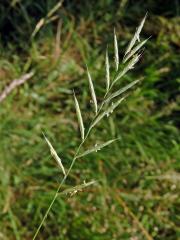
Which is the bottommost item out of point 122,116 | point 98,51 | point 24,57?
point 122,116

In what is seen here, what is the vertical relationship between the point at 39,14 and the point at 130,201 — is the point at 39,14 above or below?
above

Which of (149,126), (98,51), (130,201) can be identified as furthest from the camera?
(98,51)

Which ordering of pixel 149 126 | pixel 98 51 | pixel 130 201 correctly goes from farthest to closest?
1. pixel 98 51
2. pixel 149 126
3. pixel 130 201

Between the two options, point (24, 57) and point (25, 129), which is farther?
point (24, 57)

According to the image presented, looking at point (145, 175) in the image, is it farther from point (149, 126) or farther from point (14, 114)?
point (14, 114)

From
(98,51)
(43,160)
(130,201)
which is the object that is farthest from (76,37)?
(130,201)

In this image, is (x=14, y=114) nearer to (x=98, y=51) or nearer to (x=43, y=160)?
(x=43, y=160)
